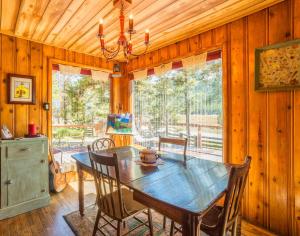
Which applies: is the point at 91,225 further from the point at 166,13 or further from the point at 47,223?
the point at 166,13

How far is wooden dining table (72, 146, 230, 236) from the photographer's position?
3.77 feet

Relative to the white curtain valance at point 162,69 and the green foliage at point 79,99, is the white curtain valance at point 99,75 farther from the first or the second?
A: the white curtain valance at point 162,69

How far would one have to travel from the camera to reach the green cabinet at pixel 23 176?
239 cm

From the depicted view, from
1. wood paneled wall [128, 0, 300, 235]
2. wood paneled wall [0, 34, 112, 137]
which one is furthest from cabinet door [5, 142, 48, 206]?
wood paneled wall [128, 0, 300, 235]

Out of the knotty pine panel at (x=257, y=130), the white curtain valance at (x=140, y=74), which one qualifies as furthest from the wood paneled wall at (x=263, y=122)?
the white curtain valance at (x=140, y=74)

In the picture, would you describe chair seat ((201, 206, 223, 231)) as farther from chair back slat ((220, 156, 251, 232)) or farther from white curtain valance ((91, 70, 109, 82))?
white curtain valance ((91, 70, 109, 82))

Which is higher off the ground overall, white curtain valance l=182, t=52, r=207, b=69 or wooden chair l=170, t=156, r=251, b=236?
white curtain valance l=182, t=52, r=207, b=69

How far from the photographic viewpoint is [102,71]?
3.96 meters

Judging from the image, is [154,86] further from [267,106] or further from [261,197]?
[261,197]

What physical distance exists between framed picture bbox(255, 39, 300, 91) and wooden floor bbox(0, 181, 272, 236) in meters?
1.63

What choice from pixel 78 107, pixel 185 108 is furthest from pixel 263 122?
pixel 78 107

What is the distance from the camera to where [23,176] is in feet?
8.32

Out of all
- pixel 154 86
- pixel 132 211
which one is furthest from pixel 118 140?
pixel 132 211

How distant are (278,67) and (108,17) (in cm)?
202
